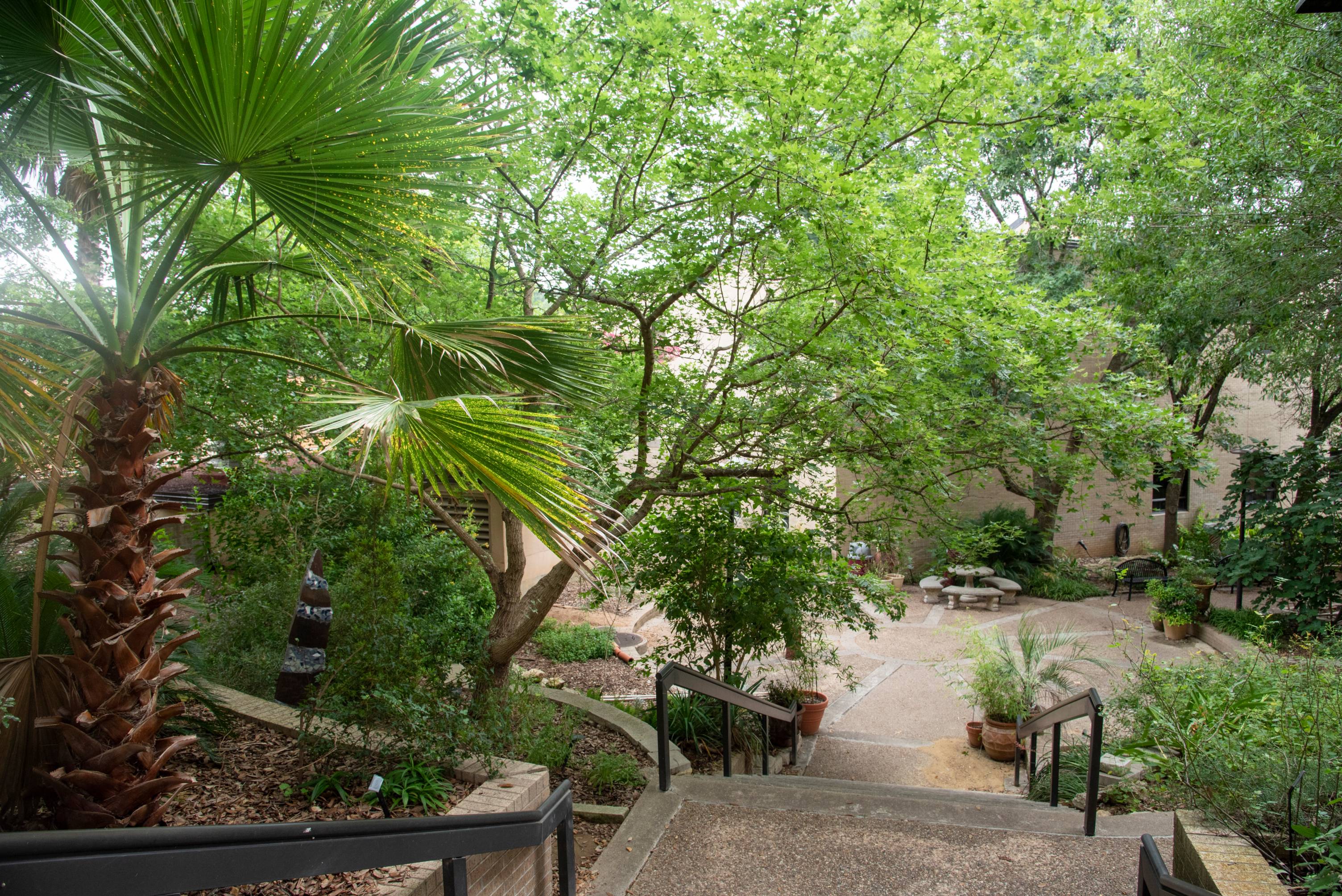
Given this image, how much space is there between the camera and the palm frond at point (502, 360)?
133 inches

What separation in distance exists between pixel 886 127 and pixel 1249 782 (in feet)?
13.5

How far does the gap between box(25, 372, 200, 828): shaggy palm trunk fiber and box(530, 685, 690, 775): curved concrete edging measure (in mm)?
3664

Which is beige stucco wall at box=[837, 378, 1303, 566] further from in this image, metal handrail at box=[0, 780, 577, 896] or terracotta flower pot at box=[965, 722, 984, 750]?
metal handrail at box=[0, 780, 577, 896]

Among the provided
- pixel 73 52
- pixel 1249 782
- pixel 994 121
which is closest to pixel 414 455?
pixel 73 52

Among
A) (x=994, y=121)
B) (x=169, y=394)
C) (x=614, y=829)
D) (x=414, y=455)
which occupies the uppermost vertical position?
(x=994, y=121)

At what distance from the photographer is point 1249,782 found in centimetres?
329

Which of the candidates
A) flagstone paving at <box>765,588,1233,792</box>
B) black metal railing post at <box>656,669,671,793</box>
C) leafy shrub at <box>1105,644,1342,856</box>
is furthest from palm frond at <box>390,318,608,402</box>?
flagstone paving at <box>765,588,1233,792</box>

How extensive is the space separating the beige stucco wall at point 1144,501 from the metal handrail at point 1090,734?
9.58 m

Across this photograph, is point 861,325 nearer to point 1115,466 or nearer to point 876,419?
point 876,419

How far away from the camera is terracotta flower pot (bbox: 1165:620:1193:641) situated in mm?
11328

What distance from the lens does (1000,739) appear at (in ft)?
25.6

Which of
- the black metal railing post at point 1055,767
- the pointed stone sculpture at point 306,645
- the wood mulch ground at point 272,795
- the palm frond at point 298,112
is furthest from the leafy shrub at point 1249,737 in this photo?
the pointed stone sculpture at point 306,645

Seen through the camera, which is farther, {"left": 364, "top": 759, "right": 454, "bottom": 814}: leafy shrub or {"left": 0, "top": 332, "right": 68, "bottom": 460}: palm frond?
{"left": 364, "top": 759, "right": 454, "bottom": 814}: leafy shrub

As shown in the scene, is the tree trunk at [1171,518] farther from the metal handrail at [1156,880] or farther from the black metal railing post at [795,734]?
the metal handrail at [1156,880]
